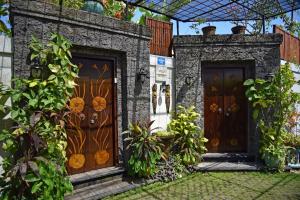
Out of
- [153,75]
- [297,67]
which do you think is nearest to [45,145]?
[153,75]

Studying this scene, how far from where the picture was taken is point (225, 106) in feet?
24.1

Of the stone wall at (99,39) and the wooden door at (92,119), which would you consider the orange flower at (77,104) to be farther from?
the stone wall at (99,39)

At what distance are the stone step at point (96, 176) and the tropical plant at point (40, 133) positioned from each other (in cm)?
82

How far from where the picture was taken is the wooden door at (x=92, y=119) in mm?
5336

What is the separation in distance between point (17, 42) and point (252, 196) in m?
4.85

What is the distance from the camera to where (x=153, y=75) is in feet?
21.7

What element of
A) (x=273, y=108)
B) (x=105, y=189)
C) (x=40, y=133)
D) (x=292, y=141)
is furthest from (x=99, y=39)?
(x=292, y=141)

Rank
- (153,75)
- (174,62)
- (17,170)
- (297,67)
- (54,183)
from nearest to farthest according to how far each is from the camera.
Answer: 1. (17,170)
2. (54,183)
3. (153,75)
4. (174,62)
5. (297,67)

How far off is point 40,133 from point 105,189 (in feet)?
6.00

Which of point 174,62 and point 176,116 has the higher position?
point 174,62

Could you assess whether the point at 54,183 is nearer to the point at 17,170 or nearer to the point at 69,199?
the point at 17,170

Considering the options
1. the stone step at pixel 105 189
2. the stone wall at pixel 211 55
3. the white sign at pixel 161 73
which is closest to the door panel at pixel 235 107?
the stone wall at pixel 211 55

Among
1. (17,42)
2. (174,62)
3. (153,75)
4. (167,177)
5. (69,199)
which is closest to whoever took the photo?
(17,42)

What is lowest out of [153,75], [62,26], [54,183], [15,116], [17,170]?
[54,183]
